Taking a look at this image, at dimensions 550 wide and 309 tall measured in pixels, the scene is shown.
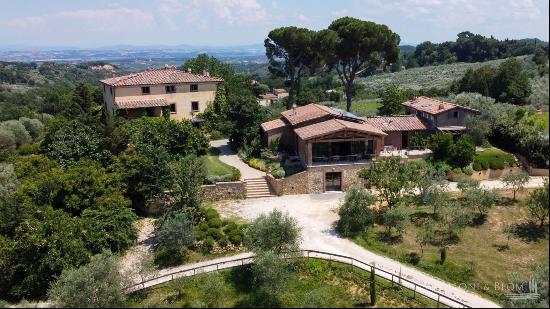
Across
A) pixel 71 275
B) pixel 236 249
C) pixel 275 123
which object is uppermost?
pixel 275 123

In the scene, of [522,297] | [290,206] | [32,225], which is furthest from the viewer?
[290,206]

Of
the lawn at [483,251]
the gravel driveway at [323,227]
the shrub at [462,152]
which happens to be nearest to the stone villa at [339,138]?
the gravel driveway at [323,227]

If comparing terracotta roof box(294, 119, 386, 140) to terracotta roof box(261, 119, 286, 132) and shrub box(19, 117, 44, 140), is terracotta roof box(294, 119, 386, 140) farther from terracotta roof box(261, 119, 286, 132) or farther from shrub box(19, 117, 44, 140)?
shrub box(19, 117, 44, 140)

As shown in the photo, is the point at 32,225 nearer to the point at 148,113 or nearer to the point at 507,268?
the point at 148,113

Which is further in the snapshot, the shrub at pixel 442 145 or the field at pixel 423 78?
the field at pixel 423 78

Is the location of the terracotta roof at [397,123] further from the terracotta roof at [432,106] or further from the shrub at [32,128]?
the shrub at [32,128]

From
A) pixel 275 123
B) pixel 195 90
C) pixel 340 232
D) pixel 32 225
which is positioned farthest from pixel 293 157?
pixel 32 225
